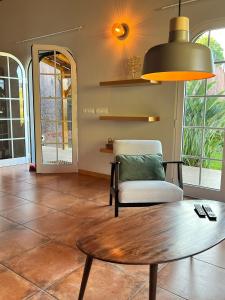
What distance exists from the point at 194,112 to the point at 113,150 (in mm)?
1229

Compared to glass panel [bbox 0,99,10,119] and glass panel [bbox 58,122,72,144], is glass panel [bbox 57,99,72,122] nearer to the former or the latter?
glass panel [bbox 58,122,72,144]

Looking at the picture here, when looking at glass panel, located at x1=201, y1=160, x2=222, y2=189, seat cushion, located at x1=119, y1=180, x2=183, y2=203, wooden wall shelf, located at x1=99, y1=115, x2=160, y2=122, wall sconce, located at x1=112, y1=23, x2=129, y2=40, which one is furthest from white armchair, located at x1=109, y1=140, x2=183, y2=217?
wall sconce, located at x1=112, y1=23, x2=129, y2=40

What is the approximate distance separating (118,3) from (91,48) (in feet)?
2.59

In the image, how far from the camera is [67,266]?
2.04m

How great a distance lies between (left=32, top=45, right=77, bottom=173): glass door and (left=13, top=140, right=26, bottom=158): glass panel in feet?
3.53

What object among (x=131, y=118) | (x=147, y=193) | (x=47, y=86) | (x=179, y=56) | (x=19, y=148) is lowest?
(x=147, y=193)

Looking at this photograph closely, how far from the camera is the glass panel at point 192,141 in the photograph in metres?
3.61

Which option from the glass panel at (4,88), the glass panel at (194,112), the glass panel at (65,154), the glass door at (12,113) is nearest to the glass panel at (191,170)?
the glass panel at (194,112)

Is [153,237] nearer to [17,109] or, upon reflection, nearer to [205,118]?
[205,118]

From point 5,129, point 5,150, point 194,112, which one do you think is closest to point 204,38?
point 194,112

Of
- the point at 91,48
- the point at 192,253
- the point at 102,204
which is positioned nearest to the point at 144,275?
the point at 192,253

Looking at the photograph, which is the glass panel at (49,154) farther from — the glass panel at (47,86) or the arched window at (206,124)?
the arched window at (206,124)

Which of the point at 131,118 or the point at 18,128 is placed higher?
the point at 131,118

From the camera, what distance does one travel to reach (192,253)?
141 centimetres
